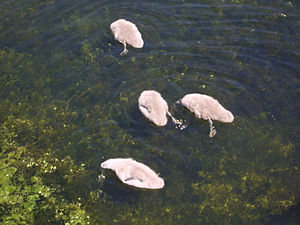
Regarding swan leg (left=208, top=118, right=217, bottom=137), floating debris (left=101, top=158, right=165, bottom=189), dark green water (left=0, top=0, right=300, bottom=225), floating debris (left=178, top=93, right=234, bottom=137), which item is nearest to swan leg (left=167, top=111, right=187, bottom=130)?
dark green water (left=0, top=0, right=300, bottom=225)

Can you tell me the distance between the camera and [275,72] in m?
8.82

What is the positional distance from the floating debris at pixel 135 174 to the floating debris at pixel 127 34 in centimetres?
318

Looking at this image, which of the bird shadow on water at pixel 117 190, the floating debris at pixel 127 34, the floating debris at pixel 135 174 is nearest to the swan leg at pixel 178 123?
the floating debris at pixel 135 174

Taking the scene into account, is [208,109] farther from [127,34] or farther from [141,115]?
[127,34]

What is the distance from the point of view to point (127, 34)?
359 inches

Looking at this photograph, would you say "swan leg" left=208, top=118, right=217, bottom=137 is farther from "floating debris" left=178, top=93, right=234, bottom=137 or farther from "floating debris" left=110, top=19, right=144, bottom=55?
"floating debris" left=110, top=19, right=144, bottom=55

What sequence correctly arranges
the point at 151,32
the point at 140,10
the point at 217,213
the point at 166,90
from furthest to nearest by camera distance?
the point at 140,10 → the point at 151,32 → the point at 166,90 → the point at 217,213

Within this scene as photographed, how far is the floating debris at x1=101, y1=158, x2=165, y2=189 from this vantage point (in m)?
A: 6.86

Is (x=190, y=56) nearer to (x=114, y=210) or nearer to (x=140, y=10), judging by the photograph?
(x=140, y=10)

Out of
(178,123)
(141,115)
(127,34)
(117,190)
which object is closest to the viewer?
(117,190)

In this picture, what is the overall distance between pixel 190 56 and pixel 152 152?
2.87m

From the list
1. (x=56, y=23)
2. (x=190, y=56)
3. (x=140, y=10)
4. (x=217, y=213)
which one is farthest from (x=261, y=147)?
(x=56, y=23)

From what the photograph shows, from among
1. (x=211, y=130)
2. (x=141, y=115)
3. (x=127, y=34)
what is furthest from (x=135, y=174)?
(x=127, y=34)

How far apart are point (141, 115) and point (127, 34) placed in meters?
2.26
